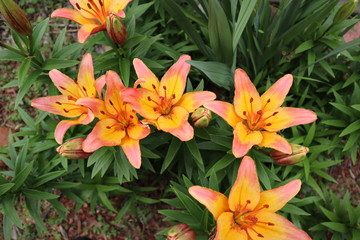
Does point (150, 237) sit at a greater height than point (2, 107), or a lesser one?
lesser

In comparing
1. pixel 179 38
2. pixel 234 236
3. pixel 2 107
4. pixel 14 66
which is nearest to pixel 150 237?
pixel 234 236

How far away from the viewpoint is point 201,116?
1391 millimetres

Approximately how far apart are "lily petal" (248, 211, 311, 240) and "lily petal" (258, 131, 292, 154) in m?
0.26

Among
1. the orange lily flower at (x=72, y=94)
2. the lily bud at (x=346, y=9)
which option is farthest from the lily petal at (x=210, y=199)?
the lily bud at (x=346, y=9)

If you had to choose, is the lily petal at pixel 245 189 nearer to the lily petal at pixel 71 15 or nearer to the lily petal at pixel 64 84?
the lily petal at pixel 64 84

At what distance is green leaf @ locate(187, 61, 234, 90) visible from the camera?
1693mm

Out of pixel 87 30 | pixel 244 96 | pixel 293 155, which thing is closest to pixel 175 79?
pixel 244 96

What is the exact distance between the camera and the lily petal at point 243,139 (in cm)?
135

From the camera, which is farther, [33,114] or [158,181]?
[33,114]

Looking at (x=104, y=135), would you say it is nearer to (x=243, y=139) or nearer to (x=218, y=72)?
(x=243, y=139)

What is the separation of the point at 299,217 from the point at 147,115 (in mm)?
1302

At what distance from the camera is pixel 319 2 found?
6.05ft

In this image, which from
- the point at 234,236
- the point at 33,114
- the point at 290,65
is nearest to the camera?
the point at 234,236

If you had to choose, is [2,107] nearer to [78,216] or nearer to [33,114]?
[33,114]
